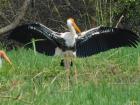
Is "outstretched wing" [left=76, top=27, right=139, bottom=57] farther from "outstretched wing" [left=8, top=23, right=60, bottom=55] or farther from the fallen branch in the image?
the fallen branch

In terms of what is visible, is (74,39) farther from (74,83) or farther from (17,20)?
(17,20)

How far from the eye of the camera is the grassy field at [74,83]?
4570 millimetres

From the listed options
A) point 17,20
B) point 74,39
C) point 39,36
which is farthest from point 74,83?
point 17,20

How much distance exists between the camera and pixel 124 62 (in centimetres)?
722

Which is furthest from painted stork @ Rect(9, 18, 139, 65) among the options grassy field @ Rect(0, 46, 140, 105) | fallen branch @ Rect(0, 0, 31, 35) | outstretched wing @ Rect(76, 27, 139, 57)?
fallen branch @ Rect(0, 0, 31, 35)

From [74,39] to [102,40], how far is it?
0.44 m

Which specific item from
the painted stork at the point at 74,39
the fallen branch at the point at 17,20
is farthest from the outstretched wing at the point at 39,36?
the fallen branch at the point at 17,20

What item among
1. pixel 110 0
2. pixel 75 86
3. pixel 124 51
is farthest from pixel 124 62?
pixel 110 0

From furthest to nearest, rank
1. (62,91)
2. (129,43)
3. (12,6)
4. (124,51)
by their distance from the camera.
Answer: (12,6), (124,51), (129,43), (62,91)

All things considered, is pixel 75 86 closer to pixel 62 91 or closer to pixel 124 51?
pixel 62 91

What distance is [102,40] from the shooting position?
24.4 ft

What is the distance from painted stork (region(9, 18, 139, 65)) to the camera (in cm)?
715

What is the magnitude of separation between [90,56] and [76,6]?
467cm

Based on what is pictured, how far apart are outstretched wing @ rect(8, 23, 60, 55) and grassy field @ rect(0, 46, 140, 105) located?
153mm
